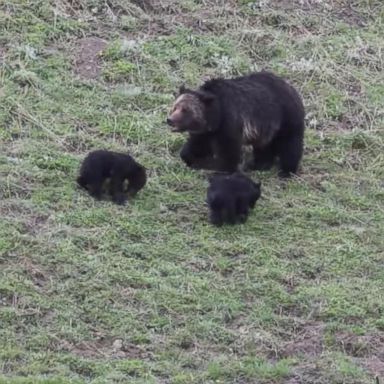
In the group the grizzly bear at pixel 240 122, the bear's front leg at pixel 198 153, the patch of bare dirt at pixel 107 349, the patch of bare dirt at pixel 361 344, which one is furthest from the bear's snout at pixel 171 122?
the patch of bare dirt at pixel 107 349

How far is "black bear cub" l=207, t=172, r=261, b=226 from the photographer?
10.2 m

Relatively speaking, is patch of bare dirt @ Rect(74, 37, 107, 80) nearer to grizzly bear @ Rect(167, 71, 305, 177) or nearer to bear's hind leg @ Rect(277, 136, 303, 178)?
grizzly bear @ Rect(167, 71, 305, 177)

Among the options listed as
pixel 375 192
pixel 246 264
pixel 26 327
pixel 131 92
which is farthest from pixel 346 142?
pixel 26 327

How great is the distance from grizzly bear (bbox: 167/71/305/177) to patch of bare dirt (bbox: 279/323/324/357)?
2.64m

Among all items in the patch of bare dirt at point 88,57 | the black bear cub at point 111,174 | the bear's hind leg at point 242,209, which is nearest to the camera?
the bear's hind leg at point 242,209

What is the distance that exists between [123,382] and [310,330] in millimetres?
1645

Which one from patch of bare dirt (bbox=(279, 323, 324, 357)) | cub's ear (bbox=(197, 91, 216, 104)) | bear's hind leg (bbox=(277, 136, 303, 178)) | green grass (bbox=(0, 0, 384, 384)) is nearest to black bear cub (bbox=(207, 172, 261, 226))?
green grass (bbox=(0, 0, 384, 384))

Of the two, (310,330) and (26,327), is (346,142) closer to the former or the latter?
(310,330)

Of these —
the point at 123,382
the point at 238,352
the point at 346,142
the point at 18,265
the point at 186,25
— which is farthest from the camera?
the point at 186,25

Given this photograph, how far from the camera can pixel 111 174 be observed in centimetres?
1045

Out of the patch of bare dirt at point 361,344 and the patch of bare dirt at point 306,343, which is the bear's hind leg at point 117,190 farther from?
the patch of bare dirt at point 361,344

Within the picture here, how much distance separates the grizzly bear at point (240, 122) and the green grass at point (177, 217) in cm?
23

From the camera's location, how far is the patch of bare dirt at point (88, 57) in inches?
505

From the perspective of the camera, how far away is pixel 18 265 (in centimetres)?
918
